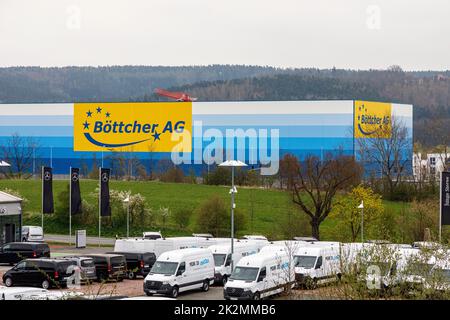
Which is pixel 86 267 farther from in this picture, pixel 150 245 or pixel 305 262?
pixel 305 262

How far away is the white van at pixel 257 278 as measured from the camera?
84.9ft

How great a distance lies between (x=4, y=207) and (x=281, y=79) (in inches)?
4366

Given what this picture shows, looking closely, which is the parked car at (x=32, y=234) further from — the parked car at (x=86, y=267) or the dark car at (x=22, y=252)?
the parked car at (x=86, y=267)

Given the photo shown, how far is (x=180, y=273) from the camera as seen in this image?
27672mm

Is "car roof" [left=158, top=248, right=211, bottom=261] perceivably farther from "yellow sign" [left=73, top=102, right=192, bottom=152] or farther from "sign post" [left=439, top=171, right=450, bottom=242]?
"yellow sign" [left=73, top=102, right=192, bottom=152]

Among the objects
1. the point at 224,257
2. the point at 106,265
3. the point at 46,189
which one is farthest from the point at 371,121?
the point at 106,265

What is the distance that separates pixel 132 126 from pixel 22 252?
4656cm

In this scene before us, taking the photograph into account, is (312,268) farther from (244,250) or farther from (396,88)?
(396,88)

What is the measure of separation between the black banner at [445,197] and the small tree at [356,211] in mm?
10019

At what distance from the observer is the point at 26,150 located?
84000 millimetres

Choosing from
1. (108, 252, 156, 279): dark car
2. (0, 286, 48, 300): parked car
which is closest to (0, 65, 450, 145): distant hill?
(108, 252, 156, 279): dark car

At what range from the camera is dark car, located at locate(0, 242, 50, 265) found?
3544 centimetres

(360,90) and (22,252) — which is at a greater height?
(360,90)
